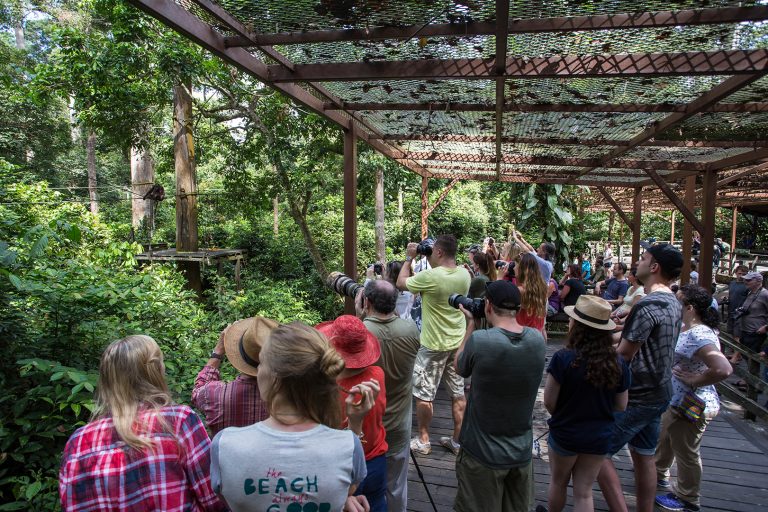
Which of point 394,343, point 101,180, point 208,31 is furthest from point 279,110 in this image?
point 101,180

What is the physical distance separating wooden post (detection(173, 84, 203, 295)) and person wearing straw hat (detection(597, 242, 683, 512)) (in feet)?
36.5

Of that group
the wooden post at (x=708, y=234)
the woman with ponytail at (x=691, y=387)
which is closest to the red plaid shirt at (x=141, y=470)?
the woman with ponytail at (x=691, y=387)

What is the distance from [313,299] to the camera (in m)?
14.4

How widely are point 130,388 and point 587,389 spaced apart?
7.01ft

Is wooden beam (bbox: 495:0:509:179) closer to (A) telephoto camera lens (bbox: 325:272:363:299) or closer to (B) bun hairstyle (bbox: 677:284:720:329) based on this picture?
(A) telephoto camera lens (bbox: 325:272:363:299)

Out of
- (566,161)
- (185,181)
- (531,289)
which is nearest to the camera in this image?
(531,289)

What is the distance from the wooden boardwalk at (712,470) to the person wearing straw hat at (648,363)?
676 millimetres

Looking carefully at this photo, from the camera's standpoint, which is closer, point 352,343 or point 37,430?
point 352,343

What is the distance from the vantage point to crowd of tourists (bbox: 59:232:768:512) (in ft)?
4.52

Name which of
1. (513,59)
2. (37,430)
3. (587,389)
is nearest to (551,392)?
(587,389)

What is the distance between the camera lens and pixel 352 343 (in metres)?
2.11

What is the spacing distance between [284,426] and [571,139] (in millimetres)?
5590

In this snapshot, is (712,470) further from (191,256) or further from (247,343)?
(191,256)

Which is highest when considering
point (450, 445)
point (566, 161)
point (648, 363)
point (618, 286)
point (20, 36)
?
point (20, 36)
